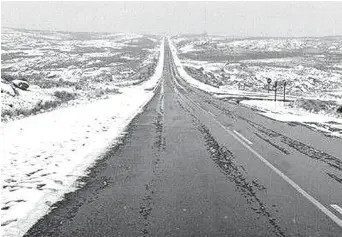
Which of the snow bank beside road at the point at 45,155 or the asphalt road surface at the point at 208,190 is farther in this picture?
the snow bank beside road at the point at 45,155

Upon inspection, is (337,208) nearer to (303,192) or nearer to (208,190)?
(303,192)

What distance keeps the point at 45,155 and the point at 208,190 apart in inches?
191

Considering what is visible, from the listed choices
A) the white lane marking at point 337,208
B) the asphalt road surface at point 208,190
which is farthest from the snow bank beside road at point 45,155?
the white lane marking at point 337,208

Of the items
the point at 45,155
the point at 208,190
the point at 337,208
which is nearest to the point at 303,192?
the point at 337,208

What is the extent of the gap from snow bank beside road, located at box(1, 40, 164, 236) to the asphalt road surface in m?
0.34

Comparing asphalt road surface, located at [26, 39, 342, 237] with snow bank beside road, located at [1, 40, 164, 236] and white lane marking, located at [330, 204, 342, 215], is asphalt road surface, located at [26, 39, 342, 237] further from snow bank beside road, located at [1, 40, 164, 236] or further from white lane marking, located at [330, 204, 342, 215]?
snow bank beside road, located at [1, 40, 164, 236]

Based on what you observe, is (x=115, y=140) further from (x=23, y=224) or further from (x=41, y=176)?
(x=23, y=224)

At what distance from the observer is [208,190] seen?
24.8 ft

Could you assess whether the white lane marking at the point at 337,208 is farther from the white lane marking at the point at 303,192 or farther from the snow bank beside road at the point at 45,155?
the snow bank beside road at the point at 45,155

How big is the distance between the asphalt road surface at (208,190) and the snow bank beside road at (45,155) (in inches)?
13.5

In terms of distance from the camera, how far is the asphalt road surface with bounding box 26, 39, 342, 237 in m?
5.77

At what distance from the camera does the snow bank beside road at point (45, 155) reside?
6609 millimetres

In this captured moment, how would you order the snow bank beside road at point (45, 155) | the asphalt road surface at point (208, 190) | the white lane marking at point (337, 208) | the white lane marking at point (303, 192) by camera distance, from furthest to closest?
the snow bank beside road at point (45, 155), the white lane marking at point (337, 208), the white lane marking at point (303, 192), the asphalt road surface at point (208, 190)

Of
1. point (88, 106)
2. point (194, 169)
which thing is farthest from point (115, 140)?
point (88, 106)
